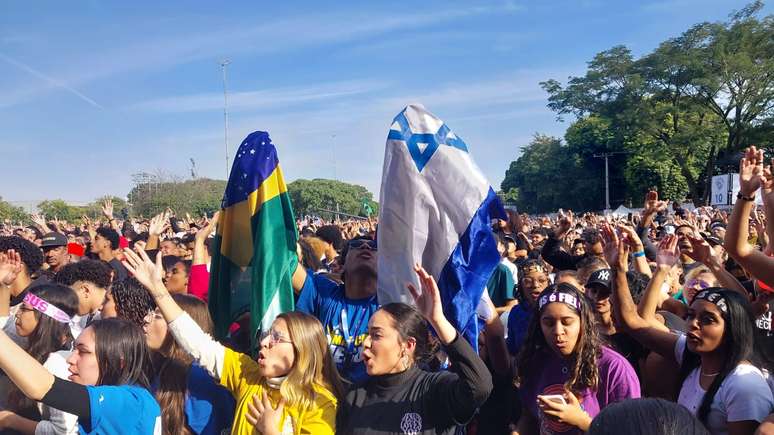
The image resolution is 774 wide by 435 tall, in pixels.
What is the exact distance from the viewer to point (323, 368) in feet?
10.5

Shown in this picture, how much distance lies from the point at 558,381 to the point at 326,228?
17.8 ft

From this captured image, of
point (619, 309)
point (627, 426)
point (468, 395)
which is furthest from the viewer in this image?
point (619, 309)

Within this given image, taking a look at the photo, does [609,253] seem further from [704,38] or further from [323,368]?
[704,38]

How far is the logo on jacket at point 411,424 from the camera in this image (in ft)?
9.36

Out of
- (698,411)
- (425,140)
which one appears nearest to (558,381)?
(698,411)

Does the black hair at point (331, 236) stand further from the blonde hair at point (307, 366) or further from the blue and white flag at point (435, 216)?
the blonde hair at point (307, 366)

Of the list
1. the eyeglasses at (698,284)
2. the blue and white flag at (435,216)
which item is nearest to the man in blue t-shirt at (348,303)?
the blue and white flag at (435,216)

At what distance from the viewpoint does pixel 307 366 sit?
3150mm

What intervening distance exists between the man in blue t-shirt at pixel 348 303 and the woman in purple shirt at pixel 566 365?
87 cm

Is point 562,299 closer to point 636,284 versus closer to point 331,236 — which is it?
point 636,284

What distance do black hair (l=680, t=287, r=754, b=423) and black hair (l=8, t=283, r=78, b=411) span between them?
11.2 feet

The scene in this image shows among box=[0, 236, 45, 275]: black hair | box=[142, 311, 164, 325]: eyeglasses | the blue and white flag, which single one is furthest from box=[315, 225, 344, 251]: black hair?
box=[142, 311, 164, 325]: eyeglasses

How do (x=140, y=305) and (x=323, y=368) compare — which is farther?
(x=140, y=305)

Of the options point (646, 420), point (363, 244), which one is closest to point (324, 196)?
point (363, 244)
